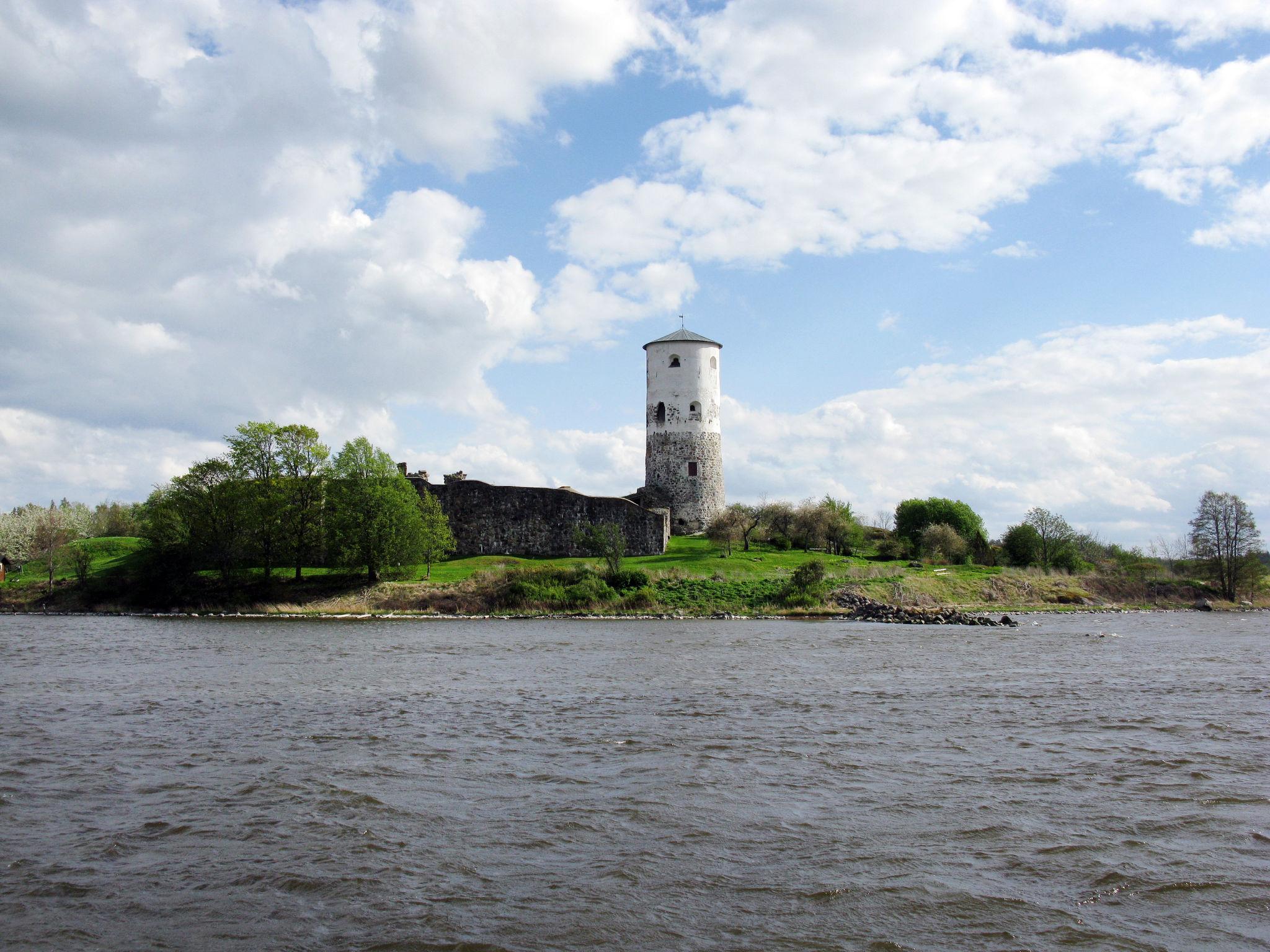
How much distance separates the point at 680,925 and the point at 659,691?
10.3 meters

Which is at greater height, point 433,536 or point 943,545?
point 433,536

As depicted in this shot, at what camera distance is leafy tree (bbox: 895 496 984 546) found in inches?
2229

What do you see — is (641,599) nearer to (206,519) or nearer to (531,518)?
(531,518)

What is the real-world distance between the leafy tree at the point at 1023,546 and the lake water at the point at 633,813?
3693cm

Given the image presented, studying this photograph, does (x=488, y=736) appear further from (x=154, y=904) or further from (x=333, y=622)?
(x=333, y=622)

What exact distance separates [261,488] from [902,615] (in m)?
27.1

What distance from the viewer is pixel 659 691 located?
630 inches

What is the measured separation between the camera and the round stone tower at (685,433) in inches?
2083

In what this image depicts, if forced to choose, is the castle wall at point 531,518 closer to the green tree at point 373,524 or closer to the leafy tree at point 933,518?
the green tree at point 373,524

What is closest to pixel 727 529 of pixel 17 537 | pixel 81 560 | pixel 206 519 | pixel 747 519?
pixel 747 519

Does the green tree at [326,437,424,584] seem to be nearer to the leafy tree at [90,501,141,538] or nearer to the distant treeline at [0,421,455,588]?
the distant treeline at [0,421,455,588]

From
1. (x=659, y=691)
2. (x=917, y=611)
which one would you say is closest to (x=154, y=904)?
(x=659, y=691)

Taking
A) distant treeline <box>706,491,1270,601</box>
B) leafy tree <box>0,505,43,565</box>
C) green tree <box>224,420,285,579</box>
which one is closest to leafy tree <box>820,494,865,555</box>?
distant treeline <box>706,491,1270,601</box>

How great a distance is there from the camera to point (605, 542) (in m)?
42.0
